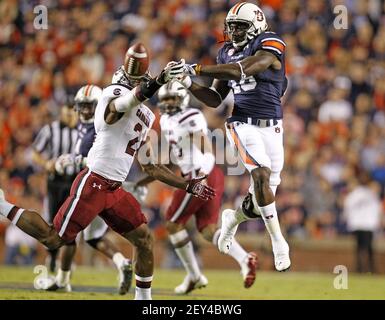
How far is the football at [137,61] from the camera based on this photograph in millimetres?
6895

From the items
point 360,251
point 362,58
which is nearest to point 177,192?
point 360,251

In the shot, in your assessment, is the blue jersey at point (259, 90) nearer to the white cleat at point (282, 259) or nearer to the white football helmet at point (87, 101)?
the white cleat at point (282, 259)

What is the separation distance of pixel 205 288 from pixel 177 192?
1212 mm

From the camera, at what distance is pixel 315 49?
50.1ft

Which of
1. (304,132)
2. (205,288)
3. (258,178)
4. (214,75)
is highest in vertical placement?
(304,132)

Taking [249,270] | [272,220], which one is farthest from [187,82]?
[249,270]

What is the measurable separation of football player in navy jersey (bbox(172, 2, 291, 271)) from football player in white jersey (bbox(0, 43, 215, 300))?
55 centimetres

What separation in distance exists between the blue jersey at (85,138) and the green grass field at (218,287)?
138cm

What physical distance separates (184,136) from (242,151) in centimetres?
153

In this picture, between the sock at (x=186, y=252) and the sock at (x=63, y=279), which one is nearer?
the sock at (x=63, y=279)

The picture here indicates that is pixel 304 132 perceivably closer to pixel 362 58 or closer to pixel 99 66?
pixel 362 58

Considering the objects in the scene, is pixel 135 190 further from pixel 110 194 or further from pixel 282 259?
pixel 282 259

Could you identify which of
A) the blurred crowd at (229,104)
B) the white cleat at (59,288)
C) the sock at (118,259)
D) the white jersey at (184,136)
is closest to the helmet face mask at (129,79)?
the white jersey at (184,136)

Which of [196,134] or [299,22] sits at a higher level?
[299,22]
